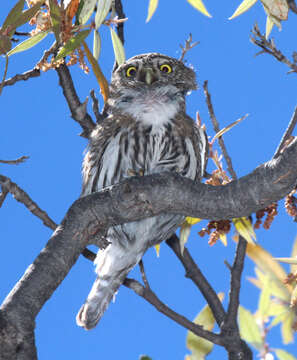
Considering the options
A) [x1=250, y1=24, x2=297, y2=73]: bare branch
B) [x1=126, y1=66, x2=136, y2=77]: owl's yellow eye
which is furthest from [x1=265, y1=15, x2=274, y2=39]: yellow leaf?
[x1=126, y1=66, x2=136, y2=77]: owl's yellow eye

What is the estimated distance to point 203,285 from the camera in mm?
2740

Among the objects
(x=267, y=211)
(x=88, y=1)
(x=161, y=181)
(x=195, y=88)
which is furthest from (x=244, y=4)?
(x=195, y=88)

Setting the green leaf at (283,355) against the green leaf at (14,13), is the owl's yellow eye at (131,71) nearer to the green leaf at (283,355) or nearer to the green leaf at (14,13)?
the green leaf at (14,13)

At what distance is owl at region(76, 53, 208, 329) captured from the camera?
2766mm

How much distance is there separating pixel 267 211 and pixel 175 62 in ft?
3.51

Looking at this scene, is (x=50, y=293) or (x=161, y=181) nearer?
(x=50, y=293)

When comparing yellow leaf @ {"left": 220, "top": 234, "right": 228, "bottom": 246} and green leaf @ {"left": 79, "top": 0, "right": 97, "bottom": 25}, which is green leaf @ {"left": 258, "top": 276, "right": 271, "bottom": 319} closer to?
yellow leaf @ {"left": 220, "top": 234, "right": 228, "bottom": 246}

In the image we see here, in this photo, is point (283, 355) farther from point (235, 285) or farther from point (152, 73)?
point (152, 73)

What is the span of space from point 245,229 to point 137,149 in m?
0.64

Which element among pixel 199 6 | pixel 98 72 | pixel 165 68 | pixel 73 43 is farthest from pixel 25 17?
pixel 165 68

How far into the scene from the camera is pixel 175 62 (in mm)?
3154

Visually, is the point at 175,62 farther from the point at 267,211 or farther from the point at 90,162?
the point at 267,211

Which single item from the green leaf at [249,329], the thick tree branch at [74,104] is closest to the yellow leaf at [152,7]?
the thick tree branch at [74,104]

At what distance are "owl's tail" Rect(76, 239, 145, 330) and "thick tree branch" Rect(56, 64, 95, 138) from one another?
0.64m
